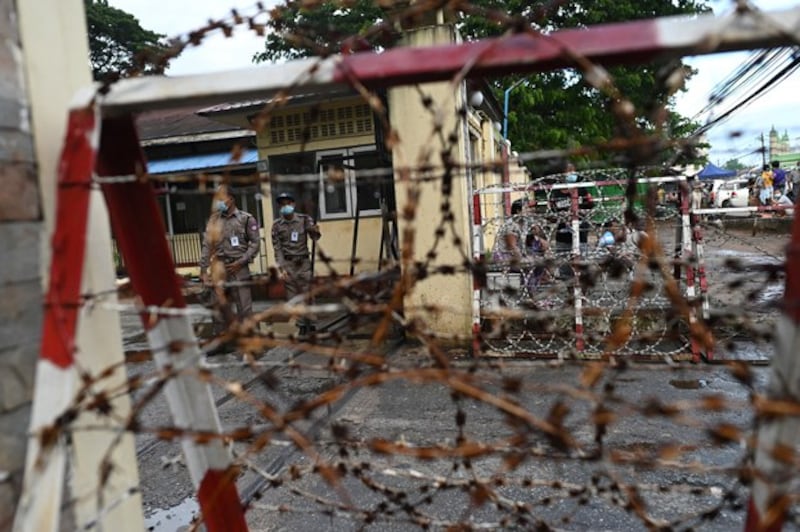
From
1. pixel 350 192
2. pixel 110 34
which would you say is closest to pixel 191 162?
pixel 350 192

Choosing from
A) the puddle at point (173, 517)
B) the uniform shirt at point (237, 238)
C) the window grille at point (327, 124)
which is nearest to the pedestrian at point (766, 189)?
the window grille at point (327, 124)

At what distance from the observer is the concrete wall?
5.40 ft

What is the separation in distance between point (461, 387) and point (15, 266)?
1.33 meters

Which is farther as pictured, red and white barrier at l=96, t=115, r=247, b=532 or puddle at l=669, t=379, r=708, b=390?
puddle at l=669, t=379, r=708, b=390

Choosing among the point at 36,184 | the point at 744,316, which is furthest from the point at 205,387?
the point at 744,316

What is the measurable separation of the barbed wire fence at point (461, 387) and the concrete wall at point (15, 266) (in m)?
0.21

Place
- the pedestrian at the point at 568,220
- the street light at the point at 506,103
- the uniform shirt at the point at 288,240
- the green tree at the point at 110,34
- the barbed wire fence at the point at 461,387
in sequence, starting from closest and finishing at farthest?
the barbed wire fence at the point at 461,387, the pedestrian at the point at 568,220, the uniform shirt at the point at 288,240, the street light at the point at 506,103, the green tree at the point at 110,34

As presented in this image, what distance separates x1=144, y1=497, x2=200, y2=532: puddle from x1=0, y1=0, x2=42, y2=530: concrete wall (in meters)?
1.88

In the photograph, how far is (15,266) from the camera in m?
1.67

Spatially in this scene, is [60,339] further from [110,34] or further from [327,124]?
[110,34]

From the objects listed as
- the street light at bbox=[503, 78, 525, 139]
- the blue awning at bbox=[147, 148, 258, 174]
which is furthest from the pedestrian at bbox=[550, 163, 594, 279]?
the street light at bbox=[503, 78, 525, 139]

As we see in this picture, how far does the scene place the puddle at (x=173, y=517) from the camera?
3.38 m

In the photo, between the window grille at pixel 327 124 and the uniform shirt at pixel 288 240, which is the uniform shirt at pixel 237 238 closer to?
the uniform shirt at pixel 288 240

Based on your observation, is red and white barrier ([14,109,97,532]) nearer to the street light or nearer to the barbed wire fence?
the barbed wire fence
